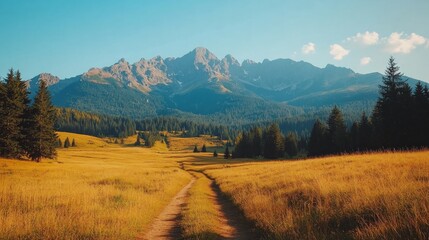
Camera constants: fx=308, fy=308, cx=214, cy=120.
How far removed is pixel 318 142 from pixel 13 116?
7266 cm

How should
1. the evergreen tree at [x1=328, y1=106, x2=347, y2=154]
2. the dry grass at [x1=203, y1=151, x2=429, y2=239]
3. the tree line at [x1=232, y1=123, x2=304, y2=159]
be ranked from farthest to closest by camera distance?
the tree line at [x1=232, y1=123, x2=304, y2=159] < the evergreen tree at [x1=328, y1=106, x2=347, y2=154] < the dry grass at [x1=203, y1=151, x2=429, y2=239]

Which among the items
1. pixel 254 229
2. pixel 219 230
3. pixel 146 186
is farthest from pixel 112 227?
pixel 146 186

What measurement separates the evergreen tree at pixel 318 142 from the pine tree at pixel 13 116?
70.6 metres

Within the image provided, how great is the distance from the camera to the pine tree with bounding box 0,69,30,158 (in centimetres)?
5303

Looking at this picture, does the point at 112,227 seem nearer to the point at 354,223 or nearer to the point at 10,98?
the point at 354,223

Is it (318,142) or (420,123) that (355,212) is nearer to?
(420,123)

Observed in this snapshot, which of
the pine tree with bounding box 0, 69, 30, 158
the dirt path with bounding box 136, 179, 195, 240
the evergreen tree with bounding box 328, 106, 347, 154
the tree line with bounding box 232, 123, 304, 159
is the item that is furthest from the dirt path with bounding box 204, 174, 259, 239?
the tree line with bounding box 232, 123, 304, 159

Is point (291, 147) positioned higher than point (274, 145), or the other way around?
point (274, 145)

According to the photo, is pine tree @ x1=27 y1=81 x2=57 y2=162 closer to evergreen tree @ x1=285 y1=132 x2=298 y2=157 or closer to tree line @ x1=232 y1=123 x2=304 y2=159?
tree line @ x1=232 y1=123 x2=304 y2=159

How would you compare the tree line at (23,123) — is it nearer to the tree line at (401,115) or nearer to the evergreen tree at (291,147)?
the tree line at (401,115)

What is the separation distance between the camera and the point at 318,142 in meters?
86.4

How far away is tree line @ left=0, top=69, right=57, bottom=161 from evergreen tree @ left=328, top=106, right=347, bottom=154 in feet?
218

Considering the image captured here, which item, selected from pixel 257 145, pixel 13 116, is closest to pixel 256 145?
pixel 257 145

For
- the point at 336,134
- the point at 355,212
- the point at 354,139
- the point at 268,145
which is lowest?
the point at 268,145
